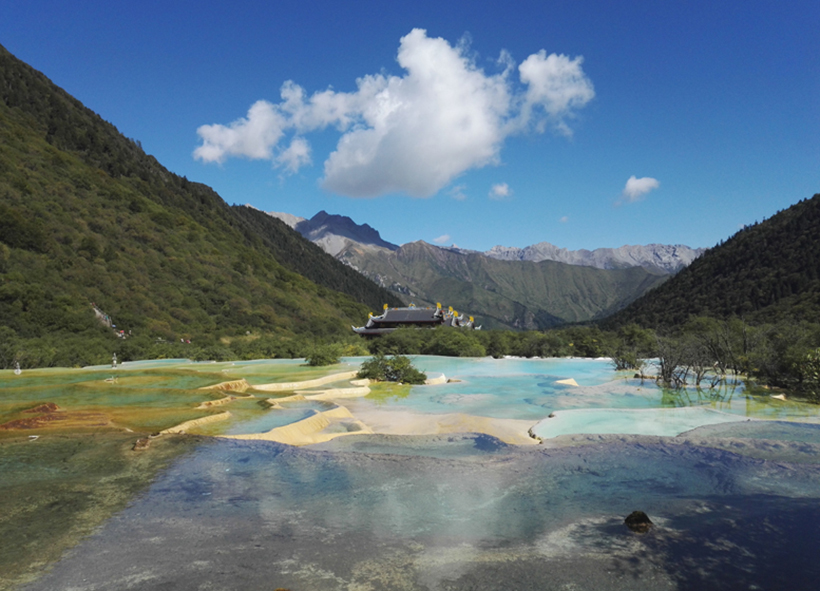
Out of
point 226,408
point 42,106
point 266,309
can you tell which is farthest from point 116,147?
point 226,408

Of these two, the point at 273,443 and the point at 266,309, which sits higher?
the point at 266,309

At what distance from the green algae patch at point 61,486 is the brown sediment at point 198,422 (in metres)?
0.60

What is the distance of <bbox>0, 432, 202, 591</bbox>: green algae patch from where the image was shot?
5.86 metres

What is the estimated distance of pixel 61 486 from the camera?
25.7ft

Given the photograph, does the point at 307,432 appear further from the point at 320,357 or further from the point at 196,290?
the point at 196,290

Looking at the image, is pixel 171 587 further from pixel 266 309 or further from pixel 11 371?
pixel 266 309

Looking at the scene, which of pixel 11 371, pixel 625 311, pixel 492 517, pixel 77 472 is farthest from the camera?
pixel 625 311

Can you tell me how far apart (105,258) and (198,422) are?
4143cm

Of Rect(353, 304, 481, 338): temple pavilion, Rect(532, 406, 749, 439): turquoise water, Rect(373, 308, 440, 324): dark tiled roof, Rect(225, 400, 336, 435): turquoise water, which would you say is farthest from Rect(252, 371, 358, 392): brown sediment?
Rect(373, 308, 440, 324): dark tiled roof

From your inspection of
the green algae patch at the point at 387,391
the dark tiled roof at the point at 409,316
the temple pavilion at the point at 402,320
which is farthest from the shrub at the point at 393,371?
the dark tiled roof at the point at 409,316

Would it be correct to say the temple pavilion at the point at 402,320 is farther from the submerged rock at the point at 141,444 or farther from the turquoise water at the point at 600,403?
the submerged rock at the point at 141,444

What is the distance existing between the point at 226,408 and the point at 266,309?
42.0 m

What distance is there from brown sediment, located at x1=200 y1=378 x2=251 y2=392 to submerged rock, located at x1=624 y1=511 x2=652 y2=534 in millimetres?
15027

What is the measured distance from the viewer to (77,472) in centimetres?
846
